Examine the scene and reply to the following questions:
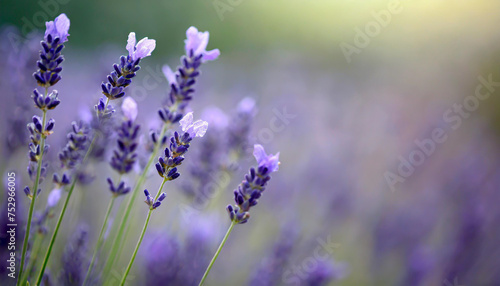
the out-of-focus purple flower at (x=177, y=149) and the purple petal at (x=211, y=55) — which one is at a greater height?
the purple petal at (x=211, y=55)

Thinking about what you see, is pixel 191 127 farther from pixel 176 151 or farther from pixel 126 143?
pixel 126 143

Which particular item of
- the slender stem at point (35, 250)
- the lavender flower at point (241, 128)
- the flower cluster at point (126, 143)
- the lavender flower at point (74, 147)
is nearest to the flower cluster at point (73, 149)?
the lavender flower at point (74, 147)

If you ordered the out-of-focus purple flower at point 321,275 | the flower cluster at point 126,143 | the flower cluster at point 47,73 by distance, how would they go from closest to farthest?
1. the flower cluster at point 47,73
2. the flower cluster at point 126,143
3. the out-of-focus purple flower at point 321,275

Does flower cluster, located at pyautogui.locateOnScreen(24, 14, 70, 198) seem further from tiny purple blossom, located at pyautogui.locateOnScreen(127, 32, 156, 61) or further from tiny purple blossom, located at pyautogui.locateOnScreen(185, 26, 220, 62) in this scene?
tiny purple blossom, located at pyautogui.locateOnScreen(185, 26, 220, 62)

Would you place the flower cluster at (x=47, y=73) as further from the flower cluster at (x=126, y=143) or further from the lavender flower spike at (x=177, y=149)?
the lavender flower spike at (x=177, y=149)

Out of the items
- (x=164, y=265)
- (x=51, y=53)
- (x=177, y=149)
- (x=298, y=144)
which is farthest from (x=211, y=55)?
(x=298, y=144)
